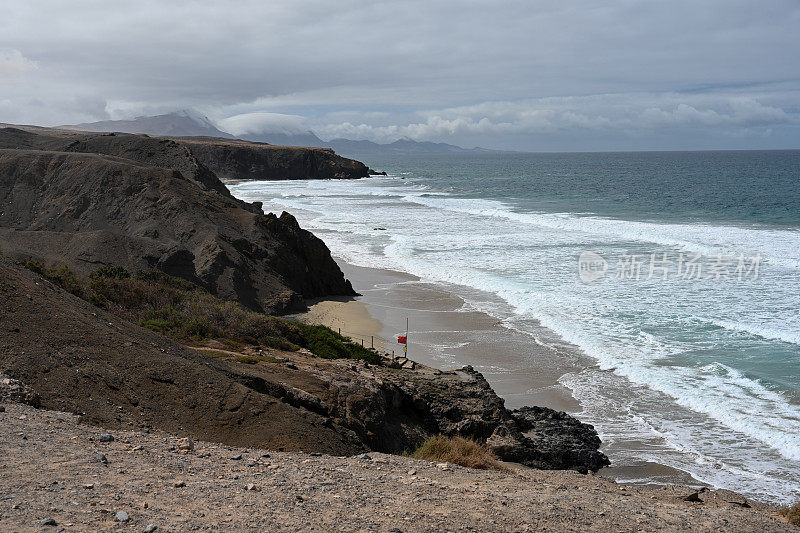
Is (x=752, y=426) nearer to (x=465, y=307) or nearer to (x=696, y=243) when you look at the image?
(x=465, y=307)

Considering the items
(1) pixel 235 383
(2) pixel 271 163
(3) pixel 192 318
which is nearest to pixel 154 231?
(3) pixel 192 318

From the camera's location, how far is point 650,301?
23.5 meters

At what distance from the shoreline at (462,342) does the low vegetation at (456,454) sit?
348cm

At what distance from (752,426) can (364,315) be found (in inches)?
472

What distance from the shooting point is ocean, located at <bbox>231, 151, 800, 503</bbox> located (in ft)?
43.1

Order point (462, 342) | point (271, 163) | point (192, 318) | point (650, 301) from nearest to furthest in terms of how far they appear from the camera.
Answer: point (192, 318) < point (462, 342) < point (650, 301) < point (271, 163)

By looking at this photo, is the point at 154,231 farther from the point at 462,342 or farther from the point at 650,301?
the point at 650,301

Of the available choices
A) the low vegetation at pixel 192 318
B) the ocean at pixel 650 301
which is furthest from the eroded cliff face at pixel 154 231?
the ocean at pixel 650 301

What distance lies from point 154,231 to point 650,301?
58.7 ft

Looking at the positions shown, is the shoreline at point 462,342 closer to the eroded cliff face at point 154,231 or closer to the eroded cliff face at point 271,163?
the eroded cliff face at point 154,231

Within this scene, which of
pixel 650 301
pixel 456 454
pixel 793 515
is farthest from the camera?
pixel 650 301

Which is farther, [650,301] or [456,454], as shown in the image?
[650,301]

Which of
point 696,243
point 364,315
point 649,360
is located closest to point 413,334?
point 364,315

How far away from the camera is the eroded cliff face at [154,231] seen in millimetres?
19484
